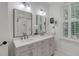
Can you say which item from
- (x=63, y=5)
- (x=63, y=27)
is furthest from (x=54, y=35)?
(x=63, y=5)

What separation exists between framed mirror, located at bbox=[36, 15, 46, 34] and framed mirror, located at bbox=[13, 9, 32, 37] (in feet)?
1.11

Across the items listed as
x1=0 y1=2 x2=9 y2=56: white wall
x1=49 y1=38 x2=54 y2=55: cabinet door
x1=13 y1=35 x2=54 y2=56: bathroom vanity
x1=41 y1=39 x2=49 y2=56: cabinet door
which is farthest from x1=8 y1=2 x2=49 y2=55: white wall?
x1=49 y1=38 x2=54 y2=55: cabinet door

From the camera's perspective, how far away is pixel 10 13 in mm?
2025

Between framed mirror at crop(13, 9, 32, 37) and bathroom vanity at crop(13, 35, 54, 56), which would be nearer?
bathroom vanity at crop(13, 35, 54, 56)

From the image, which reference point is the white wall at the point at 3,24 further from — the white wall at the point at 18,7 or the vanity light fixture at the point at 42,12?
the vanity light fixture at the point at 42,12

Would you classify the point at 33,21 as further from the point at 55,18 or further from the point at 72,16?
the point at 72,16

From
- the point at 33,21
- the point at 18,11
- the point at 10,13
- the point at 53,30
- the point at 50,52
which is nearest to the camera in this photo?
the point at 10,13

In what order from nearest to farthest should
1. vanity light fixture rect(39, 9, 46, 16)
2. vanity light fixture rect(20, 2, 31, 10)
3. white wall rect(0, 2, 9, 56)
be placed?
white wall rect(0, 2, 9, 56), vanity light fixture rect(20, 2, 31, 10), vanity light fixture rect(39, 9, 46, 16)

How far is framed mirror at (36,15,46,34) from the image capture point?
2846 millimetres

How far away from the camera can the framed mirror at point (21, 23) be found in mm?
2111

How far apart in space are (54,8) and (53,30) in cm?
85

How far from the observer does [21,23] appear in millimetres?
2291

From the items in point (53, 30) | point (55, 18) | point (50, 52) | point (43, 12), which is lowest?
point (50, 52)

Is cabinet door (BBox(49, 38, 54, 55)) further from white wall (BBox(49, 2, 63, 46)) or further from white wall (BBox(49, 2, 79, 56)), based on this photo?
white wall (BBox(49, 2, 63, 46))
